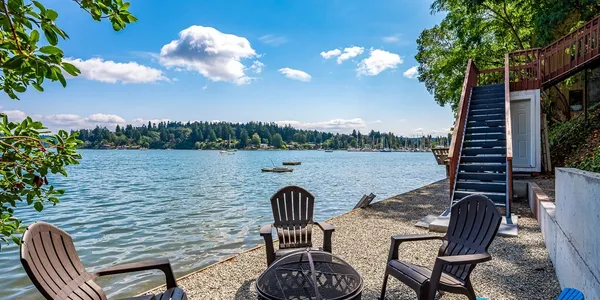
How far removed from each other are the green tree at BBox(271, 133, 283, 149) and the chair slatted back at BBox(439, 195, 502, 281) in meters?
94.1

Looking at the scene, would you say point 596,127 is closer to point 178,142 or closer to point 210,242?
point 210,242

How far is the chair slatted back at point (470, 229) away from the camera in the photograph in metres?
2.97

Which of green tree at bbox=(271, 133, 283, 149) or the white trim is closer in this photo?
the white trim

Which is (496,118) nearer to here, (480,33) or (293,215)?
(480,33)

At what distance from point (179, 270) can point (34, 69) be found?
15.1 feet

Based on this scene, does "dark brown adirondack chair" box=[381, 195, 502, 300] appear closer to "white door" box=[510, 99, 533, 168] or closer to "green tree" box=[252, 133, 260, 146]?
"white door" box=[510, 99, 533, 168]

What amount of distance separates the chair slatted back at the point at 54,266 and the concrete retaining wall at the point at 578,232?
11.1 feet

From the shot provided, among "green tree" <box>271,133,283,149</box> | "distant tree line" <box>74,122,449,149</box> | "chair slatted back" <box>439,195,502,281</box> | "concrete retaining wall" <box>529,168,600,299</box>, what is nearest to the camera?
"concrete retaining wall" <box>529,168,600,299</box>

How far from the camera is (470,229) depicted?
3258mm

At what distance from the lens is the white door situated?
10.2 m

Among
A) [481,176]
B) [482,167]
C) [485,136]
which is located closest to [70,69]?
[481,176]

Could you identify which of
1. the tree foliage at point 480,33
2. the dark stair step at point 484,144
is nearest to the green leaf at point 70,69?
the dark stair step at point 484,144

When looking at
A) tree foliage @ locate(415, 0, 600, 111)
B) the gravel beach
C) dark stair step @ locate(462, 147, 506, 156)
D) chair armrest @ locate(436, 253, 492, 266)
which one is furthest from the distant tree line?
chair armrest @ locate(436, 253, 492, 266)

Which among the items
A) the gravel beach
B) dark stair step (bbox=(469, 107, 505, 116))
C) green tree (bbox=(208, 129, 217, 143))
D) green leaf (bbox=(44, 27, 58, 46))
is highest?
green tree (bbox=(208, 129, 217, 143))
